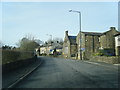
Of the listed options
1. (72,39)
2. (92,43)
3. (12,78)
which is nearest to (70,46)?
(72,39)

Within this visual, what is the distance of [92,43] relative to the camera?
6556 cm

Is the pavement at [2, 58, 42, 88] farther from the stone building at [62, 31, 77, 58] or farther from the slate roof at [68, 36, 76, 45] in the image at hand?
the slate roof at [68, 36, 76, 45]

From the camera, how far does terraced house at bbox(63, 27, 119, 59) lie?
52969 millimetres

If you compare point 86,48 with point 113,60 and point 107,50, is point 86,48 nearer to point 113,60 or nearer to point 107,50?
point 107,50

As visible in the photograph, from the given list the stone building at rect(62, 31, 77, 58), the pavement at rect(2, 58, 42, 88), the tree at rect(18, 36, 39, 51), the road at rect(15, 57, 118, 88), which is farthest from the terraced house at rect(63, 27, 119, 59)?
the pavement at rect(2, 58, 42, 88)

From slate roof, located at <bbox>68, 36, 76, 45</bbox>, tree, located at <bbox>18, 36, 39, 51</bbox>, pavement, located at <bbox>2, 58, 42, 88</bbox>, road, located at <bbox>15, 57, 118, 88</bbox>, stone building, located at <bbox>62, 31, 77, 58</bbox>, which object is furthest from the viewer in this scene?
slate roof, located at <bbox>68, 36, 76, 45</bbox>

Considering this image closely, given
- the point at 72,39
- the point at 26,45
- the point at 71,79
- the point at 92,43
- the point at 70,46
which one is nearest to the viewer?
the point at 71,79

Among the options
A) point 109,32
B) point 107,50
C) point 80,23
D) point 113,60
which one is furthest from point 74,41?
point 113,60

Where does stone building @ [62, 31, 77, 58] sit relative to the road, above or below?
above

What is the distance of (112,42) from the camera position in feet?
190

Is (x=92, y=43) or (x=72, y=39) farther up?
(x=72, y=39)

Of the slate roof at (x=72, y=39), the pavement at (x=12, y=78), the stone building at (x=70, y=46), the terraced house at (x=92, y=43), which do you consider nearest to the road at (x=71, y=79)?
the pavement at (x=12, y=78)

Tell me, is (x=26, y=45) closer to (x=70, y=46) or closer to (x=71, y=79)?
(x=70, y=46)

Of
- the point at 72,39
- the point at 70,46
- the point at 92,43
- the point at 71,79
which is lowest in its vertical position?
the point at 71,79
